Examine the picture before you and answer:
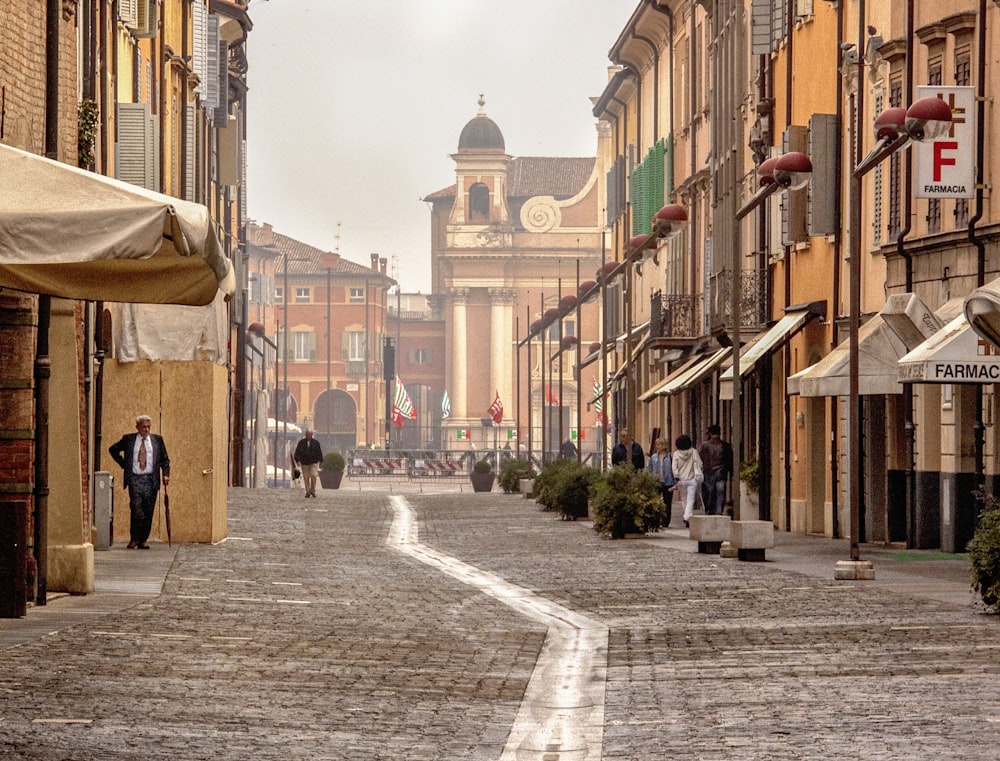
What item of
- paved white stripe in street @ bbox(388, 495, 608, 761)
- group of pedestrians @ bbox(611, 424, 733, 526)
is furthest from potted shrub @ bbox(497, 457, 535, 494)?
paved white stripe in street @ bbox(388, 495, 608, 761)

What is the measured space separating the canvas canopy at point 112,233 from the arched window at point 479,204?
114m

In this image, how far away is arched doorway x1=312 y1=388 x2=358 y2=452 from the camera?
→ 141 m

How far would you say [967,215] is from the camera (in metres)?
26.7

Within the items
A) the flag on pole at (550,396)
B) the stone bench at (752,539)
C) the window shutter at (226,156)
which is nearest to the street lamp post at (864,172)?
the stone bench at (752,539)

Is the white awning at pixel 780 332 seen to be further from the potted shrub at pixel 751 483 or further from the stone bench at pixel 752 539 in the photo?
the stone bench at pixel 752 539

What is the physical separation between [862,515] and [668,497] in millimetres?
6549

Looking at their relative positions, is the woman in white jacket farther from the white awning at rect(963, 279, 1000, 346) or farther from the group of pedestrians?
the white awning at rect(963, 279, 1000, 346)

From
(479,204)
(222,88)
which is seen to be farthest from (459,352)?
(222,88)

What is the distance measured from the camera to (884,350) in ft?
92.3

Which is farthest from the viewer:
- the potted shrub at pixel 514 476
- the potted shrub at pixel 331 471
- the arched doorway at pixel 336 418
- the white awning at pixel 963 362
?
the arched doorway at pixel 336 418

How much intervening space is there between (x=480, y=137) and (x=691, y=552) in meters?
101

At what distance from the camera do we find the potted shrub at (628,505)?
3098 cm

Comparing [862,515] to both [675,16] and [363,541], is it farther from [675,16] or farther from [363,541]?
[675,16]

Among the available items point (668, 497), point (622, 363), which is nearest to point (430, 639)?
point (668, 497)
